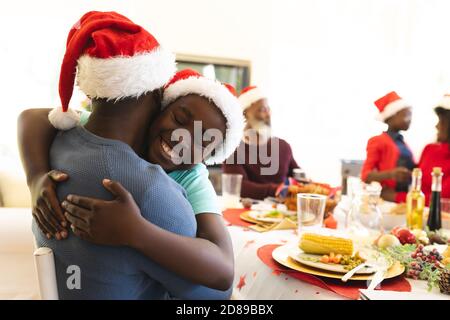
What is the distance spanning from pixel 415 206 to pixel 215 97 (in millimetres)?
888

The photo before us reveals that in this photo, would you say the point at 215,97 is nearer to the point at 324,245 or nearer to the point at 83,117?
the point at 83,117

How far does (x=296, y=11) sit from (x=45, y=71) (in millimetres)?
2582

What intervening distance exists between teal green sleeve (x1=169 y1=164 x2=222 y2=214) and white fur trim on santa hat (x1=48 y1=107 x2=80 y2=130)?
0.20 m

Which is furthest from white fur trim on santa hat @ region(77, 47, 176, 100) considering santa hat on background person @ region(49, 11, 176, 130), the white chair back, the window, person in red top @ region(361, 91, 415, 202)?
the window

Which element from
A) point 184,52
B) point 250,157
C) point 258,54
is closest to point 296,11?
point 258,54

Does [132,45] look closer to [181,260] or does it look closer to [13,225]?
[181,260]

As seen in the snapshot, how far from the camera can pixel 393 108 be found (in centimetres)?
312

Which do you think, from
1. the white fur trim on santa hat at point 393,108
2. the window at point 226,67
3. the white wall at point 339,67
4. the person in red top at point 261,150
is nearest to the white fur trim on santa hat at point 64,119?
the person in red top at point 261,150

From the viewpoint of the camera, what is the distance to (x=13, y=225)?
1864 mm

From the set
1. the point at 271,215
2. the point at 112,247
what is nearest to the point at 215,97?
the point at 112,247

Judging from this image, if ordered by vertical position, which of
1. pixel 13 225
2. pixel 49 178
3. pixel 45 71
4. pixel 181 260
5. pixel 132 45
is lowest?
pixel 13 225

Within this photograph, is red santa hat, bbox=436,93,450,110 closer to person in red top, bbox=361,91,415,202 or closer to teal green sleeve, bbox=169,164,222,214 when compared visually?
person in red top, bbox=361,91,415,202

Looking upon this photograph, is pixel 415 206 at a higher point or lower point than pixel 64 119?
lower

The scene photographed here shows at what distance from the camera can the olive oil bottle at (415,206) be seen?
4.41ft
